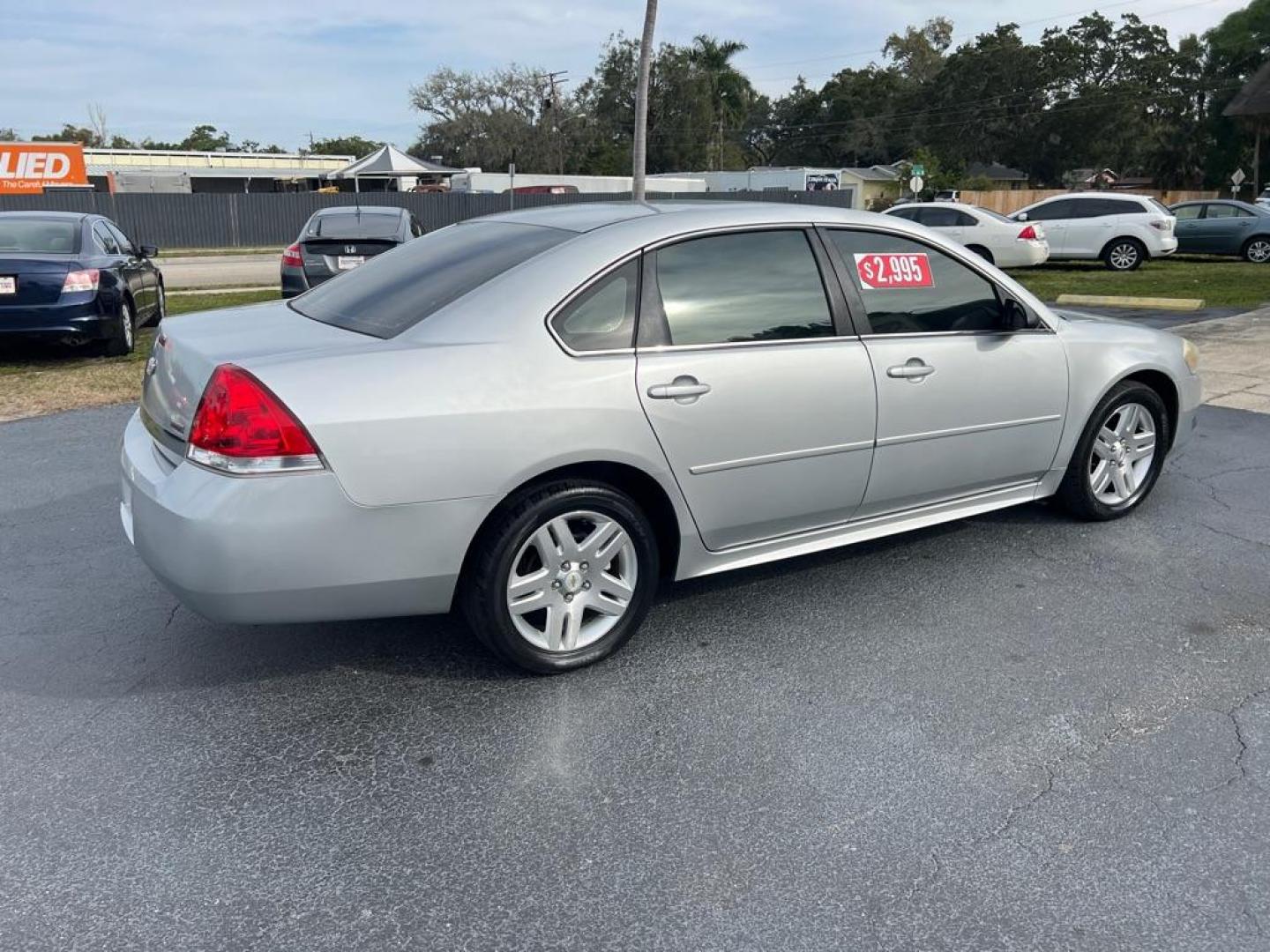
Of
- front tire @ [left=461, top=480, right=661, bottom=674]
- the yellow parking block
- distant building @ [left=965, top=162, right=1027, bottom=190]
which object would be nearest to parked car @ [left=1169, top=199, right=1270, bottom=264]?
the yellow parking block

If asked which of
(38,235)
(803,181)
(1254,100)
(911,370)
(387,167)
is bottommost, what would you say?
(911,370)

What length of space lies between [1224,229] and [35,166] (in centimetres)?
2842

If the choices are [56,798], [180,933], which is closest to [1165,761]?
[180,933]

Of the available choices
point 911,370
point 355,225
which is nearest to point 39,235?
point 355,225

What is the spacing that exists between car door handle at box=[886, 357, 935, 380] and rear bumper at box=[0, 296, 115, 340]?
7.66 m

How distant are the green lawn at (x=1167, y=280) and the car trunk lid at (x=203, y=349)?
12918 mm

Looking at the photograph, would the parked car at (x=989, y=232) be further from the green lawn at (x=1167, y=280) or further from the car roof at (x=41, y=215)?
the car roof at (x=41, y=215)

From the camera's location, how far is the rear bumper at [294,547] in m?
3.04

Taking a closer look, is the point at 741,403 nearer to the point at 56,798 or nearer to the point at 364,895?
the point at 364,895

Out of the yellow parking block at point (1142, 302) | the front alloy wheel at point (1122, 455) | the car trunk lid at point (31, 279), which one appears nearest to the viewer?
the front alloy wheel at point (1122, 455)

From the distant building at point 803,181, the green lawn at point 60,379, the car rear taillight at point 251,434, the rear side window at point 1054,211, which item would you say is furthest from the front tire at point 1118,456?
the distant building at point 803,181

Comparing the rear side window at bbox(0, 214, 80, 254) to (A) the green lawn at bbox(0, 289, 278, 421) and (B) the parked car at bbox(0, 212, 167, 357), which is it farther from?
(A) the green lawn at bbox(0, 289, 278, 421)

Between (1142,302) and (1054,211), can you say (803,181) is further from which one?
(1142,302)

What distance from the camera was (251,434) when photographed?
3.06 m
